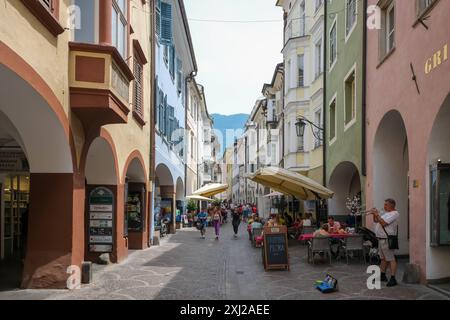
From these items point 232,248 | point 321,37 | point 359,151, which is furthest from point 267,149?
point 359,151

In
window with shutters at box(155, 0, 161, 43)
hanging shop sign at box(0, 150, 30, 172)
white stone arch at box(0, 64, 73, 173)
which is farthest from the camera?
window with shutters at box(155, 0, 161, 43)

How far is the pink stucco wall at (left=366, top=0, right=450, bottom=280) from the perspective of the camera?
29.4 feet

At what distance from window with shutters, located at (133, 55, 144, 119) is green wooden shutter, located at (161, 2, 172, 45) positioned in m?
4.60

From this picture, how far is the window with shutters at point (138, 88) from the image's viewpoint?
15.2 metres

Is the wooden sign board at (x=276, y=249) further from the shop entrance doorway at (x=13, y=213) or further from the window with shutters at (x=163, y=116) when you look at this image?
the window with shutters at (x=163, y=116)

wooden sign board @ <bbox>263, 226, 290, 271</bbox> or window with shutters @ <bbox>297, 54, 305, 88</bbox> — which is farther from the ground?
window with shutters @ <bbox>297, 54, 305, 88</bbox>

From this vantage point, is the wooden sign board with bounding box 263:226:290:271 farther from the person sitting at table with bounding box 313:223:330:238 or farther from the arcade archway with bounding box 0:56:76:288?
the arcade archway with bounding box 0:56:76:288

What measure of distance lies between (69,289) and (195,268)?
4.11m

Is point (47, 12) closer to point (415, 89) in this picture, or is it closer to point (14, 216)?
point (415, 89)

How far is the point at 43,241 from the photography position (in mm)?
9328

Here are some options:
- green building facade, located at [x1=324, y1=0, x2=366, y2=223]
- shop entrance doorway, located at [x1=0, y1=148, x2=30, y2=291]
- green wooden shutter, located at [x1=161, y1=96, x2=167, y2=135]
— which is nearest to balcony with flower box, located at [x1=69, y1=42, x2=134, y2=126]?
shop entrance doorway, located at [x1=0, y1=148, x2=30, y2=291]

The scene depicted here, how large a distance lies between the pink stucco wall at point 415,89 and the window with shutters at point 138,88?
23.9 ft

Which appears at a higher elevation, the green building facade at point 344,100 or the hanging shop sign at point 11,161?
the green building facade at point 344,100

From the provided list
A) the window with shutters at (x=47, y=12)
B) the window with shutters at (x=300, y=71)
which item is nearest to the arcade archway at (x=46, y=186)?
the window with shutters at (x=47, y=12)
